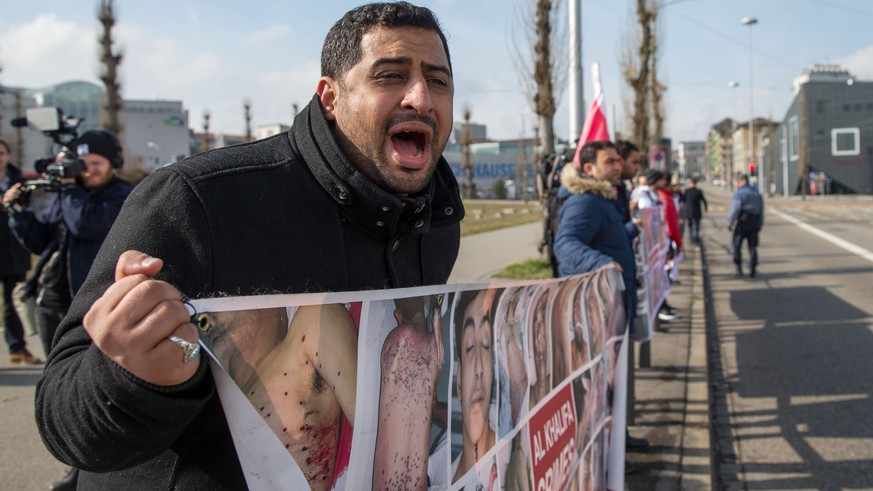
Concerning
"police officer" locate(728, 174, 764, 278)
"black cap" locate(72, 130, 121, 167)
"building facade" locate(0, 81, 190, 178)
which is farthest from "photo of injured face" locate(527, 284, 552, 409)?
"building facade" locate(0, 81, 190, 178)

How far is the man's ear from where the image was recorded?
1893 millimetres

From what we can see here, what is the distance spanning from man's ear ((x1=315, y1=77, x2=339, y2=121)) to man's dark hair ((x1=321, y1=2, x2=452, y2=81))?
0.02 metres

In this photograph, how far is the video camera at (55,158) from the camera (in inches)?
160

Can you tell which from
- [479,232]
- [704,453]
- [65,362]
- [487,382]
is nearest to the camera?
[65,362]

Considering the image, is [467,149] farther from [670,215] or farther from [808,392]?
[808,392]

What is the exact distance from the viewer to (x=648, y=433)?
499cm

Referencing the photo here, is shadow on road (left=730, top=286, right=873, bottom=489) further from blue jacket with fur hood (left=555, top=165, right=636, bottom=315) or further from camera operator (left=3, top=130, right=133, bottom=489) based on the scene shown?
camera operator (left=3, top=130, right=133, bottom=489)

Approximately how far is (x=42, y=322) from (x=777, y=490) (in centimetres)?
462

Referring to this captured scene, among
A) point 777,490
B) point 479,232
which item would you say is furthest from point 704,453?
point 479,232

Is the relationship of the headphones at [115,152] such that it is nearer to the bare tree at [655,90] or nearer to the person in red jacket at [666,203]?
the person in red jacket at [666,203]

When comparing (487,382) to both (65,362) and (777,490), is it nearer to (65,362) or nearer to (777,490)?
(65,362)

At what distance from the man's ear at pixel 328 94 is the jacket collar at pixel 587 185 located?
304 cm

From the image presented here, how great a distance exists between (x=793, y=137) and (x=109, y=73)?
256 ft

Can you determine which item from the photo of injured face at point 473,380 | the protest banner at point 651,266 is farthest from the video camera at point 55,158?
the protest banner at point 651,266
